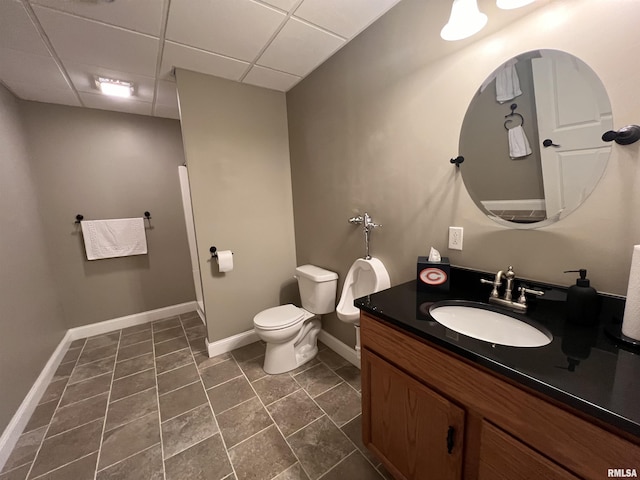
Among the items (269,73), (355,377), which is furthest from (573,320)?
(269,73)

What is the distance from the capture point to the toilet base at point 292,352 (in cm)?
194

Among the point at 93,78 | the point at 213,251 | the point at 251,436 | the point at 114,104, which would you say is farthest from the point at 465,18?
the point at 114,104

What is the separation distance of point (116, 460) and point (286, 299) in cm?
160

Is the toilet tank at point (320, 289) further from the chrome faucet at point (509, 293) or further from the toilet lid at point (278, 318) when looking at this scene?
the chrome faucet at point (509, 293)

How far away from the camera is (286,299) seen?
8.60 feet

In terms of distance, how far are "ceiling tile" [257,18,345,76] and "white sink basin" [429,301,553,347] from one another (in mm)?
1782

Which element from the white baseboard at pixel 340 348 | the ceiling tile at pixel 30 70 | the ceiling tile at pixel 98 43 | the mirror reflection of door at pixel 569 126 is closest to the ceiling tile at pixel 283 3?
the ceiling tile at pixel 98 43

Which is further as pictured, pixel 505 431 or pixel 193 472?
pixel 193 472

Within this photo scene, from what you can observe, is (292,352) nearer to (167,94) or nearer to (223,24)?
(223,24)

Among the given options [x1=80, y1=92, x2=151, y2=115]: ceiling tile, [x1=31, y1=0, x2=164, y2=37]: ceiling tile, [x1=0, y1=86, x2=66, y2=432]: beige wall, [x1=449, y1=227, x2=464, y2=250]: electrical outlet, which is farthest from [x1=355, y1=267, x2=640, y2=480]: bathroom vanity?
[x1=80, y1=92, x2=151, y2=115]: ceiling tile

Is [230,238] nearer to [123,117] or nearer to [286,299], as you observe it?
[286,299]

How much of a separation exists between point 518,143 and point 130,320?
3818 mm

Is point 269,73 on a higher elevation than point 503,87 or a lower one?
higher

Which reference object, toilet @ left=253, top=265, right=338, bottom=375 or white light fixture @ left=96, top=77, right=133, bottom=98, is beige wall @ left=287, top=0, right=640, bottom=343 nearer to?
toilet @ left=253, top=265, right=338, bottom=375
